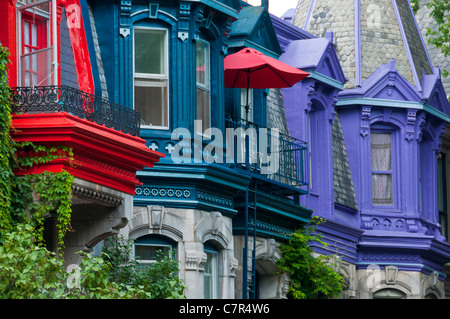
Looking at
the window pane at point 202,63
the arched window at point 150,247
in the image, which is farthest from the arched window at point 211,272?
the window pane at point 202,63

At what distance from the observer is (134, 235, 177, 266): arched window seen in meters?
24.4

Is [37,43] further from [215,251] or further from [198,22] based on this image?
[215,251]

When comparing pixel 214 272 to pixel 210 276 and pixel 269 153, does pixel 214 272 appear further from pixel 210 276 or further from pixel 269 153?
pixel 269 153

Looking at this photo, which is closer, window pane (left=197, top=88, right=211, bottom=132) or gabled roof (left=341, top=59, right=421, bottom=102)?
window pane (left=197, top=88, right=211, bottom=132)

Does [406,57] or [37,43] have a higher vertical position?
[406,57]

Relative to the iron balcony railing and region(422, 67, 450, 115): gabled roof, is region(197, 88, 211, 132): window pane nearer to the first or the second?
the iron balcony railing

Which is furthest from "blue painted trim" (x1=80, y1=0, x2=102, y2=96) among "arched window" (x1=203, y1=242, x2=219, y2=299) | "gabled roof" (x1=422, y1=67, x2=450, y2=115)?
"gabled roof" (x1=422, y1=67, x2=450, y2=115)

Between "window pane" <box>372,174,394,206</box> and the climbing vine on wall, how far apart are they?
51.3 ft

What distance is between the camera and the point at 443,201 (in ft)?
130

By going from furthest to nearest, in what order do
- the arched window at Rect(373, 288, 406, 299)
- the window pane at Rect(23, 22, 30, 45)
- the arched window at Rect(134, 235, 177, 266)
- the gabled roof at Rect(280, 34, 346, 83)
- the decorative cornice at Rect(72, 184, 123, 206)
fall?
the arched window at Rect(373, 288, 406, 299), the gabled roof at Rect(280, 34, 346, 83), the arched window at Rect(134, 235, 177, 266), the window pane at Rect(23, 22, 30, 45), the decorative cornice at Rect(72, 184, 123, 206)
